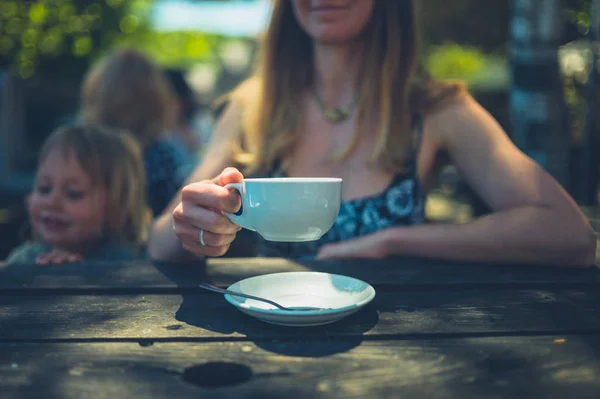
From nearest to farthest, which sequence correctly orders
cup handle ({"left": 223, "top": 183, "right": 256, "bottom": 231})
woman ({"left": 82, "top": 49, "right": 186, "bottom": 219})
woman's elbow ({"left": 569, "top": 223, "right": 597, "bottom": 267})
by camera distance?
cup handle ({"left": 223, "top": 183, "right": 256, "bottom": 231})
woman's elbow ({"left": 569, "top": 223, "right": 597, "bottom": 267})
woman ({"left": 82, "top": 49, "right": 186, "bottom": 219})

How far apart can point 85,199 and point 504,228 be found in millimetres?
1649

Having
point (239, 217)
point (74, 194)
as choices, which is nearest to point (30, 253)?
point (74, 194)

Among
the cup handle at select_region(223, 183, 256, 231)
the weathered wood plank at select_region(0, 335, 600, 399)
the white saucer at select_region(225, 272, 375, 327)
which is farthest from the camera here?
the cup handle at select_region(223, 183, 256, 231)

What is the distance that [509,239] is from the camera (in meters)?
1.50

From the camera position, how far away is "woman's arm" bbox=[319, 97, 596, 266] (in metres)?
1.48

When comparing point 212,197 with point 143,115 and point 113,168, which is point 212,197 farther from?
point 143,115

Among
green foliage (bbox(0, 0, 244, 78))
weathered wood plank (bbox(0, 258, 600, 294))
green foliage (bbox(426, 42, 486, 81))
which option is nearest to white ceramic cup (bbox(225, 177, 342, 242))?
weathered wood plank (bbox(0, 258, 600, 294))

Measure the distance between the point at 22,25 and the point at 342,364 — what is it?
6569mm

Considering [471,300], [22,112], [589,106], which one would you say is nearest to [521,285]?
[471,300]

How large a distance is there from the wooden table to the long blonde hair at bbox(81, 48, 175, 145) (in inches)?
84.6

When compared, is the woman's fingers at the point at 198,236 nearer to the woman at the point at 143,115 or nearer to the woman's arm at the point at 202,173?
the woman's arm at the point at 202,173

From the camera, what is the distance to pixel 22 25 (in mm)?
A: 6199

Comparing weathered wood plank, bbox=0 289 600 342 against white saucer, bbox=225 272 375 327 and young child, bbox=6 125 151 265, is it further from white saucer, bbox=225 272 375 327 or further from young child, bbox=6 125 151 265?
young child, bbox=6 125 151 265

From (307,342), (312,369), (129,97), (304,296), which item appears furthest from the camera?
(129,97)
